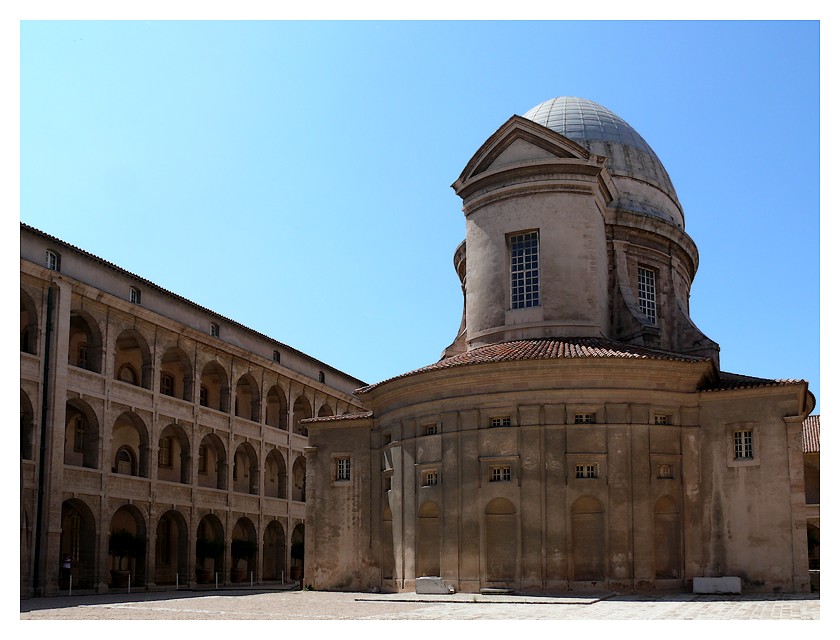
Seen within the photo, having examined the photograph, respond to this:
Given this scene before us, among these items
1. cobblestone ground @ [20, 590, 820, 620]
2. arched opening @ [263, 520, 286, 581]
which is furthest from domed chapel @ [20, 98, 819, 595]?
arched opening @ [263, 520, 286, 581]

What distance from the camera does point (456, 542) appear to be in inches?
1353

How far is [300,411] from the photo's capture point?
65.6 m

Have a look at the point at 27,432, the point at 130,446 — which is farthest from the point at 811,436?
the point at 27,432

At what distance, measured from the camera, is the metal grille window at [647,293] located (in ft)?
138

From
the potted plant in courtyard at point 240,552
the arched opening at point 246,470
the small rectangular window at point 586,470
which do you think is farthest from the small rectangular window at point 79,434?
the small rectangular window at point 586,470

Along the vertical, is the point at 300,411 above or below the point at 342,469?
above

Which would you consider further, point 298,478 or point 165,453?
point 298,478

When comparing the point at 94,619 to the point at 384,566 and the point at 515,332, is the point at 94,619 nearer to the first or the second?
the point at 384,566

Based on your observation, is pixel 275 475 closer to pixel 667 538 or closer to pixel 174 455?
pixel 174 455

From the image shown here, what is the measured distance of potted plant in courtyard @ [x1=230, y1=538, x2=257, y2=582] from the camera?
5544 centimetres

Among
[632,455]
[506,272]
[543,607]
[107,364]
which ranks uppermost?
[506,272]

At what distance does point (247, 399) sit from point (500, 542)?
2932cm
